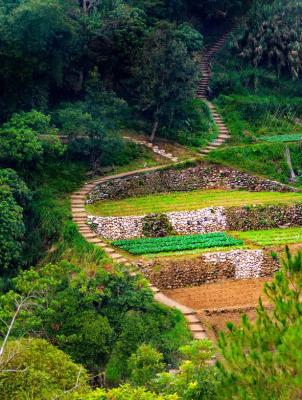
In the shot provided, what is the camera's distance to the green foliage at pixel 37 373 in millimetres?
19016

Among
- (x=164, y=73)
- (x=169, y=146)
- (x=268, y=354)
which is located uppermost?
(x=164, y=73)

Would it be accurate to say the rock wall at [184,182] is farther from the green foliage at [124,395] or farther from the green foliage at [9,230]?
the green foliage at [124,395]

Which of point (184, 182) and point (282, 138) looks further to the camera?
point (282, 138)

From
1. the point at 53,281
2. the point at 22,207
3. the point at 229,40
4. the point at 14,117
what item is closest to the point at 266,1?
the point at 229,40

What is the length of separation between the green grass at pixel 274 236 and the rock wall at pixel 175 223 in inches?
51.5

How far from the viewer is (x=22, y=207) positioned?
32.9m

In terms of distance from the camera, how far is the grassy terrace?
Result: 115 feet

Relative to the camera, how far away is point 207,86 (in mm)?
46156

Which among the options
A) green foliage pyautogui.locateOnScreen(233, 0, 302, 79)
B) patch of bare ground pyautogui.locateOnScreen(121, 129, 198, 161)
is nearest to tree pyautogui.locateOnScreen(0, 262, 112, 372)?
patch of bare ground pyautogui.locateOnScreen(121, 129, 198, 161)

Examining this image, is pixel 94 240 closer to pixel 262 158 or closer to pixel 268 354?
pixel 262 158

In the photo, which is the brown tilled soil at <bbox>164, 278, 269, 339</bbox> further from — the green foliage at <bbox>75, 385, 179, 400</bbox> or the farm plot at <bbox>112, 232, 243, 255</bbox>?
the green foliage at <bbox>75, 385, 179, 400</bbox>

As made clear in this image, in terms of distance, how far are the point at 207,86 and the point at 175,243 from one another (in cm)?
1605

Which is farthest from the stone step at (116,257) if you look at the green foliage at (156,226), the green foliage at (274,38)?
the green foliage at (274,38)

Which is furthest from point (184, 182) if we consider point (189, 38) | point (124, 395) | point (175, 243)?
point (124, 395)
